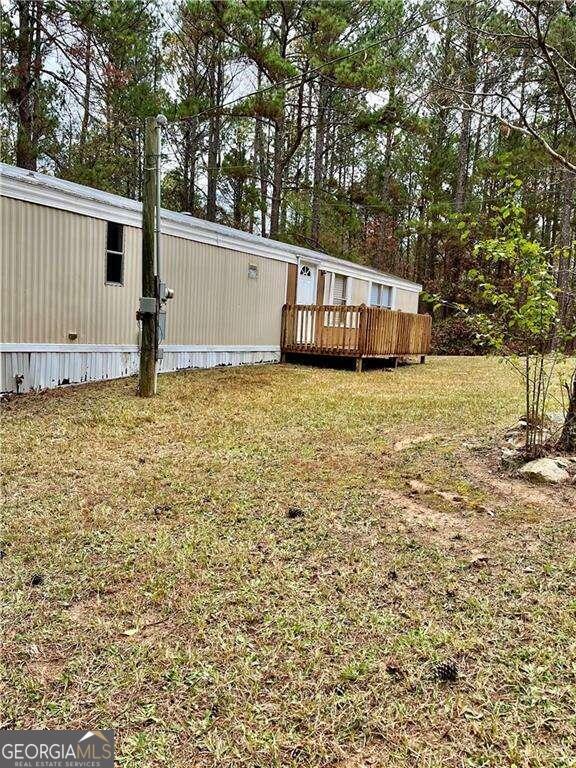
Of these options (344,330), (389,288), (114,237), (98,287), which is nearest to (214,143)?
(389,288)

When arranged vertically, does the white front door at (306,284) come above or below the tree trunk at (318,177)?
below

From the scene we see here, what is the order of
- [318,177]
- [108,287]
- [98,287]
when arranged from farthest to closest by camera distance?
[318,177], [108,287], [98,287]

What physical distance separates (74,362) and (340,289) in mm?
7664

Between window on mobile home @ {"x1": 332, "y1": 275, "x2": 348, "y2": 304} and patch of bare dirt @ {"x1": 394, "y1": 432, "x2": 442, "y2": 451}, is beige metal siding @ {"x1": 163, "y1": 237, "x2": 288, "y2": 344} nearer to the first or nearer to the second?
window on mobile home @ {"x1": 332, "y1": 275, "x2": 348, "y2": 304}

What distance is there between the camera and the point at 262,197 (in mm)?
18219

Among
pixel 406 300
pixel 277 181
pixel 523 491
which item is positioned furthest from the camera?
pixel 277 181

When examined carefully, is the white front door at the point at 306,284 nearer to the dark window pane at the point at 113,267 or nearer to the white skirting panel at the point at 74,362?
the white skirting panel at the point at 74,362

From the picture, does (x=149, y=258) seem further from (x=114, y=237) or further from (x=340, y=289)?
(x=340, y=289)

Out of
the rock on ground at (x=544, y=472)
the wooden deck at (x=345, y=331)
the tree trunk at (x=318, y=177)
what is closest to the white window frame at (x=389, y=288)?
the wooden deck at (x=345, y=331)

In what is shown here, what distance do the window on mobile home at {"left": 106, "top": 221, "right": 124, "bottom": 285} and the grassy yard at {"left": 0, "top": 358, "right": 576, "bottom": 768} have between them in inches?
154

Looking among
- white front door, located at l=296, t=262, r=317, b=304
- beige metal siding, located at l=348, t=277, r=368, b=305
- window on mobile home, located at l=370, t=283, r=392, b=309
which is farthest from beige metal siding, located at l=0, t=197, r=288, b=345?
window on mobile home, located at l=370, t=283, r=392, b=309

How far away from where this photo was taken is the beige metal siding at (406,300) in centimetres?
1623

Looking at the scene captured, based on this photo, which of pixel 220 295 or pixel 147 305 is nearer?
pixel 147 305

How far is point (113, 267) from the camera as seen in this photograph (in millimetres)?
7895
